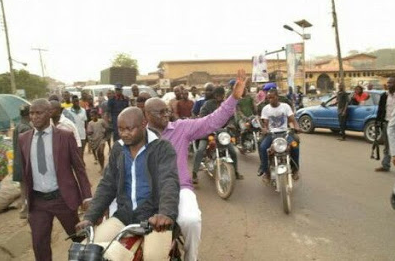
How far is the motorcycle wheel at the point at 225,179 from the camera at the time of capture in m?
6.46

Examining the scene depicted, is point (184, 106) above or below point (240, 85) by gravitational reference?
below

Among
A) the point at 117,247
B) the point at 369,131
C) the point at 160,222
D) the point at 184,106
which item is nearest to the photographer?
the point at 117,247

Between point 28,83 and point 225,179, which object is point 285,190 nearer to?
point 225,179

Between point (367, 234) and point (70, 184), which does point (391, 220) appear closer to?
point (367, 234)

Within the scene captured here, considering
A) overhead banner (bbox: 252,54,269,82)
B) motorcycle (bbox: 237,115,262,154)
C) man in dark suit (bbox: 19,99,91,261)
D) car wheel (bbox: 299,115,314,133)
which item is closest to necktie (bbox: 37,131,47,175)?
man in dark suit (bbox: 19,99,91,261)

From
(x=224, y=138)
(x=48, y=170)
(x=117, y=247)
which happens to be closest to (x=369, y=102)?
(x=224, y=138)

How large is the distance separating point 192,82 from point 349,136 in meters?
32.8

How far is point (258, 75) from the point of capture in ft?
94.0

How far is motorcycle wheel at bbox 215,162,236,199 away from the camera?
21.2 ft

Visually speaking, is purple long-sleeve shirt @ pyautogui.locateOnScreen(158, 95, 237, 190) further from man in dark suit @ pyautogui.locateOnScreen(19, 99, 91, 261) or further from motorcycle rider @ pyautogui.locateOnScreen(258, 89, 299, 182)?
motorcycle rider @ pyautogui.locateOnScreen(258, 89, 299, 182)

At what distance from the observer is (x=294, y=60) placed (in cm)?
2705

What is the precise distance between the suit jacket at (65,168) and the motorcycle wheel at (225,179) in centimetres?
311

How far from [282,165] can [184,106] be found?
409 centimetres

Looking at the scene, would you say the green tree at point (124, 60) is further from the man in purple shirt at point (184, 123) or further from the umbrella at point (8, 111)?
the man in purple shirt at point (184, 123)
